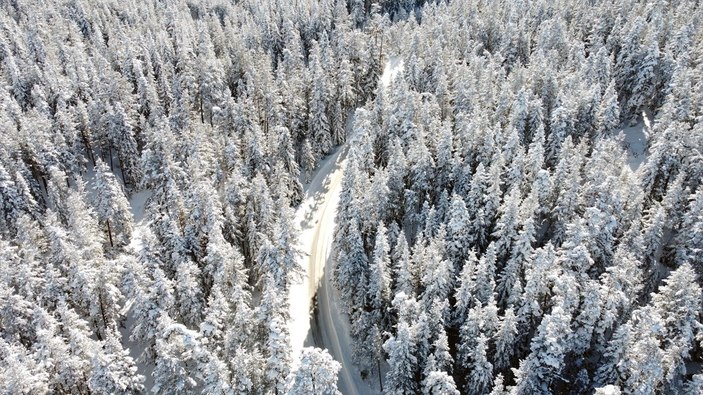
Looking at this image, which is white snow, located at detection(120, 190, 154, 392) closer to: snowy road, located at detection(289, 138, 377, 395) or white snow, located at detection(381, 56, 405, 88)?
snowy road, located at detection(289, 138, 377, 395)

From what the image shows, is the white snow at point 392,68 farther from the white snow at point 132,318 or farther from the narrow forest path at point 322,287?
the white snow at point 132,318

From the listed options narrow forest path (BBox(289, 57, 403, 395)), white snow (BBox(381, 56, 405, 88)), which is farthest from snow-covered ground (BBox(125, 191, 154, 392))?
white snow (BBox(381, 56, 405, 88))

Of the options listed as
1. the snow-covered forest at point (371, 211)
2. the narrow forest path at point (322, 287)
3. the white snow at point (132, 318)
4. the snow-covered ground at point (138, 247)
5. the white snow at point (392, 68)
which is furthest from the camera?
the white snow at point (392, 68)

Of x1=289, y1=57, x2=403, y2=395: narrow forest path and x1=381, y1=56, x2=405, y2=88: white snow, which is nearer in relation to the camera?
x1=289, y1=57, x2=403, y2=395: narrow forest path

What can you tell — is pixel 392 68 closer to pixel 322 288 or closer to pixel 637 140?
pixel 637 140

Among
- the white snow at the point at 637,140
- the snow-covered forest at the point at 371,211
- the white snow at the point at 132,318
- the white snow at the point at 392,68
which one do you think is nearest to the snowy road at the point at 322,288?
the snow-covered forest at the point at 371,211

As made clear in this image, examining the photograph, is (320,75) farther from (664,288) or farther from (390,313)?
(664,288)
